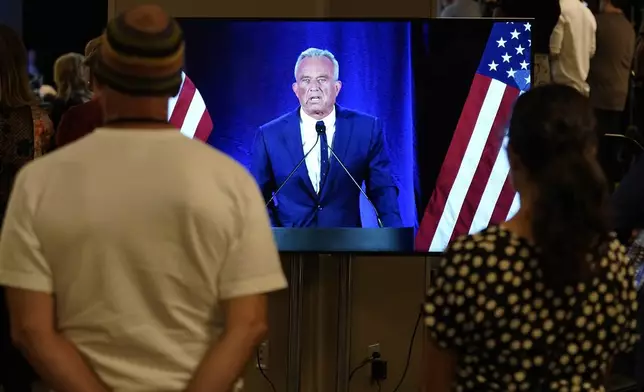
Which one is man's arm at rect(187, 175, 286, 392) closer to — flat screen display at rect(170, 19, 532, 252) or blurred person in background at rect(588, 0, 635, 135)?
flat screen display at rect(170, 19, 532, 252)

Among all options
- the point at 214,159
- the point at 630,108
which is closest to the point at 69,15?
the point at 630,108

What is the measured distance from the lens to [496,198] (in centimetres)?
399

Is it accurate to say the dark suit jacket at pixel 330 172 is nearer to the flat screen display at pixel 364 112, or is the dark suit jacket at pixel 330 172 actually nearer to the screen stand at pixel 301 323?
the flat screen display at pixel 364 112

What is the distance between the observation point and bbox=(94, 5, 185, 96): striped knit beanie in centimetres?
186

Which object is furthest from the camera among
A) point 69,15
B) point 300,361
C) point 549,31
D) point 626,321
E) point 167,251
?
point 69,15

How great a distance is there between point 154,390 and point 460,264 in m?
0.59

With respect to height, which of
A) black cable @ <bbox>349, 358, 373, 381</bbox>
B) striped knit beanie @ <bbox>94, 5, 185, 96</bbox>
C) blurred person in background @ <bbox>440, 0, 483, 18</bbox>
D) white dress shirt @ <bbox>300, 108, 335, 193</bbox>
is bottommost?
black cable @ <bbox>349, 358, 373, 381</bbox>

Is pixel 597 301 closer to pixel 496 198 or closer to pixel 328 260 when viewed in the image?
pixel 496 198

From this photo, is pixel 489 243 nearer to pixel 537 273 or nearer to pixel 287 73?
pixel 537 273

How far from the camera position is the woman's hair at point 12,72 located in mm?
4148

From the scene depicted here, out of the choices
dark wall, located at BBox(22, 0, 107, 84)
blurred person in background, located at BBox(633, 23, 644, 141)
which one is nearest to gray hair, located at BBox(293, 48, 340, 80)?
blurred person in background, located at BBox(633, 23, 644, 141)

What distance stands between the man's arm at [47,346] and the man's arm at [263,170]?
6.67ft

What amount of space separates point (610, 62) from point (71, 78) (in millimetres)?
3307

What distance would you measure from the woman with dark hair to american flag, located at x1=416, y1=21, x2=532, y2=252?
6.25 ft
